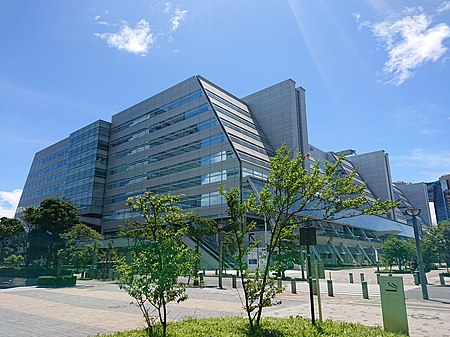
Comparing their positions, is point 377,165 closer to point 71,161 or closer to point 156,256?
point 71,161

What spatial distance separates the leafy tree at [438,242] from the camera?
120 feet

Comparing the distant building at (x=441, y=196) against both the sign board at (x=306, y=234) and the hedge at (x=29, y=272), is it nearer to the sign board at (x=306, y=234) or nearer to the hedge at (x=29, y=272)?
the hedge at (x=29, y=272)

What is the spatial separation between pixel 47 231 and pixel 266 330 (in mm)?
36463

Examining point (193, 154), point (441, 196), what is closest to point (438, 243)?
point (193, 154)

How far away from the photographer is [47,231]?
121ft

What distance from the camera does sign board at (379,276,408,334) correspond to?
8070mm

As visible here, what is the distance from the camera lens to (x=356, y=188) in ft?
28.2

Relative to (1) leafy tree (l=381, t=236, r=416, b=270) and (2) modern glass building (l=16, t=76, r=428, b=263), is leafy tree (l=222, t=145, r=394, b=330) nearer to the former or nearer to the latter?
(2) modern glass building (l=16, t=76, r=428, b=263)

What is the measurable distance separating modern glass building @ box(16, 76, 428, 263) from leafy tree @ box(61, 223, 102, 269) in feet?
53.9

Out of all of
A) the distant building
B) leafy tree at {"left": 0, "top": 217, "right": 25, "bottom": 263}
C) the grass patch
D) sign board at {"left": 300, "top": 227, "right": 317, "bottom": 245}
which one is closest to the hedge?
leafy tree at {"left": 0, "top": 217, "right": 25, "bottom": 263}

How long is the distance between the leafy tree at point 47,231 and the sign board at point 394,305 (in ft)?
118

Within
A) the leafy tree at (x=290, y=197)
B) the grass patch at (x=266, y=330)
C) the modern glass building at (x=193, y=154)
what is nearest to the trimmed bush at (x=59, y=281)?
the grass patch at (x=266, y=330)

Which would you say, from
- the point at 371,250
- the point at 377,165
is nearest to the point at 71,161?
the point at 371,250

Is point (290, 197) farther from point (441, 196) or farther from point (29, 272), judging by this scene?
point (441, 196)
